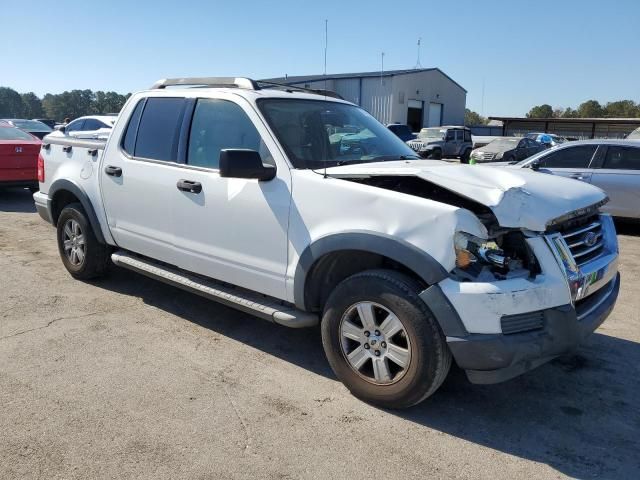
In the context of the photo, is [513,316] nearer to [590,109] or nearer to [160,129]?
[160,129]

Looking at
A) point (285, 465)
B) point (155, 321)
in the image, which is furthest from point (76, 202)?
point (285, 465)

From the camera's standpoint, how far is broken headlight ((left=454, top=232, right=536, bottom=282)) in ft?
9.69

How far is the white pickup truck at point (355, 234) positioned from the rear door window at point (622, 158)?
5817 millimetres

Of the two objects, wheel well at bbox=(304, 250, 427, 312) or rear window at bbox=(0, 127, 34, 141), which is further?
rear window at bbox=(0, 127, 34, 141)

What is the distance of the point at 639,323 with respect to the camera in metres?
4.87

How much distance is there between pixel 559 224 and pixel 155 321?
3323 mm

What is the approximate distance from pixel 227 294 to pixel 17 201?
9403 millimetres

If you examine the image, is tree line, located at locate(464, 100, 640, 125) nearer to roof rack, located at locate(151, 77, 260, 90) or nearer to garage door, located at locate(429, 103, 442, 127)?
garage door, located at locate(429, 103, 442, 127)

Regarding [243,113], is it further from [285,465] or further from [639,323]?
[639,323]

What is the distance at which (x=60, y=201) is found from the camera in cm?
592

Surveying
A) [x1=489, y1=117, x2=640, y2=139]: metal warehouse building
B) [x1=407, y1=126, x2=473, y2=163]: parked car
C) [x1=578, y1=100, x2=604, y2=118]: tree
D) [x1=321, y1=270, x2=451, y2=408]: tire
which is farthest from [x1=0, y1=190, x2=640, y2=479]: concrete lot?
[x1=578, y1=100, x2=604, y2=118]: tree

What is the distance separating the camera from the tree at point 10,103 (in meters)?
72.3

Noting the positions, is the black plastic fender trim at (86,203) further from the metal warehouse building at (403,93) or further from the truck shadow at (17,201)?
the metal warehouse building at (403,93)

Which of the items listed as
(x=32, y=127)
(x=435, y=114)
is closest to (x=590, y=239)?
(x=32, y=127)
